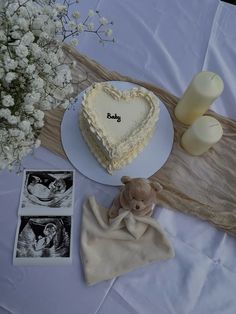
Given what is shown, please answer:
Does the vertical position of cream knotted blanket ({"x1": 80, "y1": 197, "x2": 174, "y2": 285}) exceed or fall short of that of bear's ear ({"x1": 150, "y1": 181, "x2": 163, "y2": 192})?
it falls short

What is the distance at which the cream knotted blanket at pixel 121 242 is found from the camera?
78 centimetres

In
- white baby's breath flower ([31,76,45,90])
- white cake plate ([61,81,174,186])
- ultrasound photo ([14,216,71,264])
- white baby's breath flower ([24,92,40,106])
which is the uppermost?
white baby's breath flower ([31,76,45,90])

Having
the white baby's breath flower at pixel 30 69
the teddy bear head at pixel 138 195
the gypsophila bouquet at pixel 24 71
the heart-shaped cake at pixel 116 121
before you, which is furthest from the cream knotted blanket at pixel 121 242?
the white baby's breath flower at pixel 30 69

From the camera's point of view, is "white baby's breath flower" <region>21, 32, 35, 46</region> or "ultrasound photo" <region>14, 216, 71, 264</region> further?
"ultrasound photo" <region>14, 216, 71, 264</region>

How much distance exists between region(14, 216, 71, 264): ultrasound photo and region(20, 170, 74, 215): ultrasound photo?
1.0 inches

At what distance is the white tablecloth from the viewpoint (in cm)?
76

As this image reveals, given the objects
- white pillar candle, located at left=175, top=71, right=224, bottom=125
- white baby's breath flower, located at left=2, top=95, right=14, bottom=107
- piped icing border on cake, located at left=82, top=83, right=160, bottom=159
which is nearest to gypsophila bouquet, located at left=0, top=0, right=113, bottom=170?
white baby's breath flower, located at left=2, top=95, right=14, bottom=107

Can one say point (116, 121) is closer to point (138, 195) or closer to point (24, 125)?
point (138, 195)

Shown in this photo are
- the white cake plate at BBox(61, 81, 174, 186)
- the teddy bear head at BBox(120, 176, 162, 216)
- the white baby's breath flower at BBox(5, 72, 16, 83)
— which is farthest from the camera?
the white cake plate at BBox(61, 81, 174, 186)

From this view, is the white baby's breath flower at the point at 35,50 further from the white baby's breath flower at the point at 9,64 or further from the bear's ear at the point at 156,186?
the bear's ear at the point at 156,186

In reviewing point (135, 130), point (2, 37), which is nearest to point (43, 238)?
point (135, 130)

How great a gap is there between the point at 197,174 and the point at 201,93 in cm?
20

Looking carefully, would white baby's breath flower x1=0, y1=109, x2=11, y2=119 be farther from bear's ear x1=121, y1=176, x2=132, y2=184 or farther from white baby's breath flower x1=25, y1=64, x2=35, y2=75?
bear's ear x1=121, y1=176, x2=132, y2=184

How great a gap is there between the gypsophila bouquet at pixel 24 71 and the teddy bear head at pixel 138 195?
252mm
